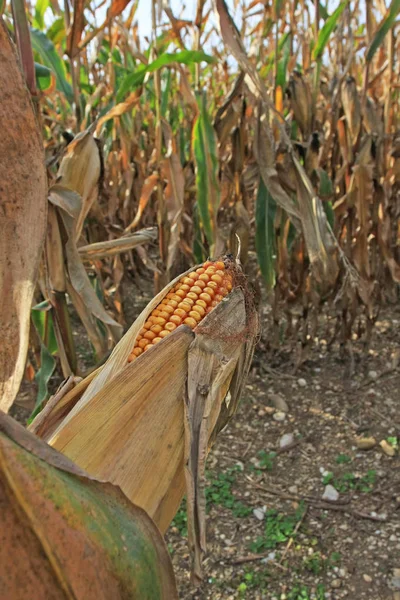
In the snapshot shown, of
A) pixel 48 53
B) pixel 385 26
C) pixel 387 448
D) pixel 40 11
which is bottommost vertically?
pixel 387 448

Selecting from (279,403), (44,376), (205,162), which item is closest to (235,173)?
(205,162)

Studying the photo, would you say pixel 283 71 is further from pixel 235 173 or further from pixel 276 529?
pixel 276 529

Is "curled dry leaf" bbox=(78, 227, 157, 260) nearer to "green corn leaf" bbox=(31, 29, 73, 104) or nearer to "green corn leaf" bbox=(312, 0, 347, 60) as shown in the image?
"green corn leaf" bbox=(31, 29, 73, 104)

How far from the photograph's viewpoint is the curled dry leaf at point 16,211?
0.87 metres

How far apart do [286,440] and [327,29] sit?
6.17 ft

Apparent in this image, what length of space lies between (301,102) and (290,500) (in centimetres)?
174

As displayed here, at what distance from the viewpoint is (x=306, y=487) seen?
1967 mm

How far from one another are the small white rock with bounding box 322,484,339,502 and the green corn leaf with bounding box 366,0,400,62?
6.00 feet

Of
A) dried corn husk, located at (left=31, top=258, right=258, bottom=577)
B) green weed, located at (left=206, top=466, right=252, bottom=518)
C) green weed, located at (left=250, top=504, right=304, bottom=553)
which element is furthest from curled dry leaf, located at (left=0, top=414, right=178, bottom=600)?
green weed, located at (left=206, top=466, right=252, bottom=518)

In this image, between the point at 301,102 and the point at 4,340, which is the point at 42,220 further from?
the point at 301,102

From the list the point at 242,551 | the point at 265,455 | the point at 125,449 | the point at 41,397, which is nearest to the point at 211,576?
the point at 242,551

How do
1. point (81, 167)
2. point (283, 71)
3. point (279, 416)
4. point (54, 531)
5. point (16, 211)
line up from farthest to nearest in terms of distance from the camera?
point (283, 71) < point (279, 416) < point (81, 167) < point (16, 211) < point (54, 531)

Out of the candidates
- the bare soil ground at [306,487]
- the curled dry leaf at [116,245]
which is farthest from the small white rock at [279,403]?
the curled dry leaf at [116,245]

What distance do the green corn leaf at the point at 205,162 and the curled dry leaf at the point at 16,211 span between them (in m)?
1.40
